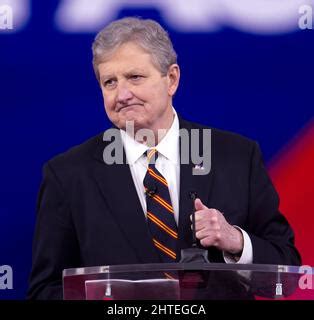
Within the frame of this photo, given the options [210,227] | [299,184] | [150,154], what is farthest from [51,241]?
[299,184]

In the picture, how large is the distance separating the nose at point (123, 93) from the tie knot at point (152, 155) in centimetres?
20

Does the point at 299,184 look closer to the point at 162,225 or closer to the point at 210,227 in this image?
the point at 162,225

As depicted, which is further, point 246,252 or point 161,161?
point 161,161

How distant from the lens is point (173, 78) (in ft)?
11.4

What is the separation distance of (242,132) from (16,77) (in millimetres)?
902

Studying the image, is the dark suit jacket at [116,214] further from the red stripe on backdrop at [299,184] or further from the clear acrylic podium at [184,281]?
the clear acrylic podium at [184,281]

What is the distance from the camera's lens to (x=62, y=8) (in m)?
3.62

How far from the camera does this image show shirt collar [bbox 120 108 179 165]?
335cm

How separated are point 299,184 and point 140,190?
0.72 m

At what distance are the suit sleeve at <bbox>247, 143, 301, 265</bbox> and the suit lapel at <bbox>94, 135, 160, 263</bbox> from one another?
36 cm

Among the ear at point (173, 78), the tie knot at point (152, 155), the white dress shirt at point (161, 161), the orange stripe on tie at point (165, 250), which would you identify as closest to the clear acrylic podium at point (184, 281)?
the orange stripe on tie at point (165, 250)

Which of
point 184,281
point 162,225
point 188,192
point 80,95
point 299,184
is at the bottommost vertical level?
point 184,281

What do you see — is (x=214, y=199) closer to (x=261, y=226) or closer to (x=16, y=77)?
(x=261, y=226)

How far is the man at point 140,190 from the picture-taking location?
10.4 feet
